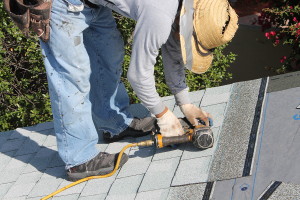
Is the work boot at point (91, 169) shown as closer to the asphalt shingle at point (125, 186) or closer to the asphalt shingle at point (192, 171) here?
the asphalt shingle at point (125, 186)

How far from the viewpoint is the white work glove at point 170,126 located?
145 inches

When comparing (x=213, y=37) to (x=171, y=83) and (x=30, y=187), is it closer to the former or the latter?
(x=171, y=83)

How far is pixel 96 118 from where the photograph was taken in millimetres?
4258

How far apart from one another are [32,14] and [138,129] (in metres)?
1.30

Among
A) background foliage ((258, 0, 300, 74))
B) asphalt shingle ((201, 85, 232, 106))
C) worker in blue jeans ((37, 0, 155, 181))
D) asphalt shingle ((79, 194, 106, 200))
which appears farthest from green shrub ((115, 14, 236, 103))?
asphalt shingle ((79, 194, 106, 200))

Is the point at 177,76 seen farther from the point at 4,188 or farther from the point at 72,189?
the point at 4,188

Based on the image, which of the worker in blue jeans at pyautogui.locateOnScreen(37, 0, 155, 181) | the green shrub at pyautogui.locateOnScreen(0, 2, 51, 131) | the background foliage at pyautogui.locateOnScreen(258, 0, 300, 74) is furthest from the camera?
the background foliage at pyautogui.locateOnScreen(258, 0, 300, 74)

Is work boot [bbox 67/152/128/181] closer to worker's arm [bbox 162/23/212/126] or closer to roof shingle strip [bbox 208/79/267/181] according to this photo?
worker's arm [bbox 162/23/212/126]

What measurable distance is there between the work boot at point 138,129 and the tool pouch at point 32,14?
1.10 meters

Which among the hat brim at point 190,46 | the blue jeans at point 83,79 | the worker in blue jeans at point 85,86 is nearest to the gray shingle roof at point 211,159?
the worker in blue jeans at point 85,86

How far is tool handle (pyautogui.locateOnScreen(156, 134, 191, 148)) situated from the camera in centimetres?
372

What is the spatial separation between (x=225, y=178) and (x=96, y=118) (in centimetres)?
125

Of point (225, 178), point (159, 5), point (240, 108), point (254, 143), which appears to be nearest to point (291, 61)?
point (240, 108)

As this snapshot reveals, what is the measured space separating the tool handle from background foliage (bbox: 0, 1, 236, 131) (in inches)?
74.8
